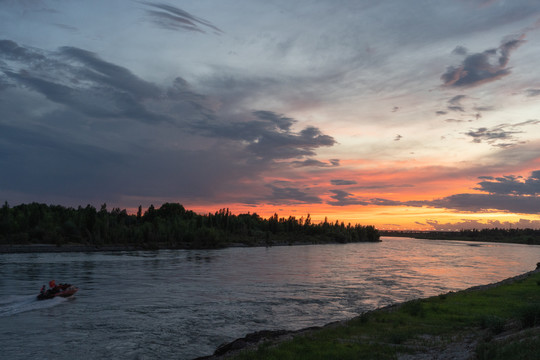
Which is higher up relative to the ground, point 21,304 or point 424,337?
point 424,337

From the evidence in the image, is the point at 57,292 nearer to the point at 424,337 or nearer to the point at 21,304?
the point at 21,304

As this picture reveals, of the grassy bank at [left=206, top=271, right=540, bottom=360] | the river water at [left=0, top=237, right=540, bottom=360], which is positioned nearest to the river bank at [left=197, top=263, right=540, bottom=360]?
the grassy bank at [left=206, top=271, right=540, bottom=360]

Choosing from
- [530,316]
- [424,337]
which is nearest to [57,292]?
[424,337]

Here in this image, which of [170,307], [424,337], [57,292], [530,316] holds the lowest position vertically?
[170,307]

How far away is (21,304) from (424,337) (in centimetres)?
3961

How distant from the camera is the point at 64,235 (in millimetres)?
155625

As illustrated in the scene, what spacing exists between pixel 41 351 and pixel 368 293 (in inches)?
1468

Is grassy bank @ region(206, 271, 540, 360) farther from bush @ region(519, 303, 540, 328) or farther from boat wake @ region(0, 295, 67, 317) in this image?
boat wake @ region(0, 295, 67, 317)

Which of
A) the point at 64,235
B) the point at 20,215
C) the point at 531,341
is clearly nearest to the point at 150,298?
the point at 531,341

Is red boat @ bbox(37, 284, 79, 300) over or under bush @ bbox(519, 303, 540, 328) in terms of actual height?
under

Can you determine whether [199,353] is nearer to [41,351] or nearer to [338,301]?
[41,351]

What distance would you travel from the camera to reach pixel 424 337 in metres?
21.8

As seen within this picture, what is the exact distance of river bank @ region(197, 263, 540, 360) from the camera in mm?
15992

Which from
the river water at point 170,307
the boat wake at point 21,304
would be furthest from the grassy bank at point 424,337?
the boat wake at point 21,304
